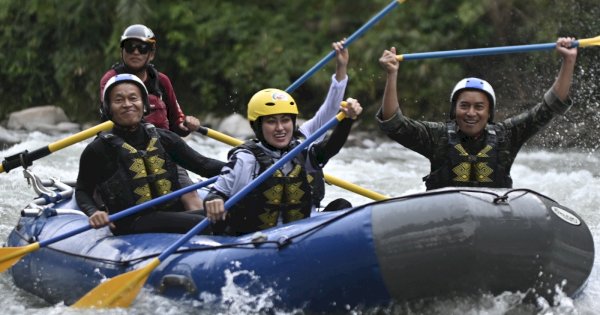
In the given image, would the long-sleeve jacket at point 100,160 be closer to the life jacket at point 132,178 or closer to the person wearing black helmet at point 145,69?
the life jacket at point 132,178

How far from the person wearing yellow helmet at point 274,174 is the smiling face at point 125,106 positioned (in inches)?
27.1

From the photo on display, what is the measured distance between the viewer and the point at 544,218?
4.57 metres

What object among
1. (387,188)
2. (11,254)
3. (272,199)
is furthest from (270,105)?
(387,188)

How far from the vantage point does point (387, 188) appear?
34.0ft

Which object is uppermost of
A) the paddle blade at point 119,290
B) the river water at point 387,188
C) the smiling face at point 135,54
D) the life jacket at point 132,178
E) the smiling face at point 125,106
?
the smiling face at point 135,54

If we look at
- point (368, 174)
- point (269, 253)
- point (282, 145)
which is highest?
point (282, 145)

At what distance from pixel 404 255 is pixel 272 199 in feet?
3.13

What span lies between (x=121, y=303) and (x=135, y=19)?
10137 mm

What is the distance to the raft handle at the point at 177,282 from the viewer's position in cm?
487

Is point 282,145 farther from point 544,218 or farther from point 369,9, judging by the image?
point 369,9

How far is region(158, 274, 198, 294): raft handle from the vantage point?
16.0ft

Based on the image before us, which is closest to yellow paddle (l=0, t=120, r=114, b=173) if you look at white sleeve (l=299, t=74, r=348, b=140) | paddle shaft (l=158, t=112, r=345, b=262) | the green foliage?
white sleeve (l=299, t=74, r=348, b=140)

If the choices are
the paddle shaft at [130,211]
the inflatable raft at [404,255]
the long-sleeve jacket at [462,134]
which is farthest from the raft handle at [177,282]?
the long-sleeve jacket at [462,134]

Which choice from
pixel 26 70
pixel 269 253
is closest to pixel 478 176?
pixel 269 253
